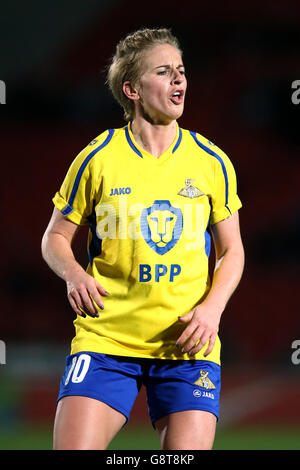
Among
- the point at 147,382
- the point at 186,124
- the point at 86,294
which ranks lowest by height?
the point at 147,382

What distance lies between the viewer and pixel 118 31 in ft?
35.1

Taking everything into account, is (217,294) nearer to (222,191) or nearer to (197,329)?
(197,329)

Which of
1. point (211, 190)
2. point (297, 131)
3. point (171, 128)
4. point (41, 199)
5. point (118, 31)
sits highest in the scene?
point (118, 31)

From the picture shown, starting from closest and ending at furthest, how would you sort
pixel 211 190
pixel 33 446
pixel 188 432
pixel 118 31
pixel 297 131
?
pixel 188 432, pixel 211 190, pixel 33 446, pixel 297 131, pixel 118 31

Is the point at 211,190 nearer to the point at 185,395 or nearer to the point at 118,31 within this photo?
the point at 185,395

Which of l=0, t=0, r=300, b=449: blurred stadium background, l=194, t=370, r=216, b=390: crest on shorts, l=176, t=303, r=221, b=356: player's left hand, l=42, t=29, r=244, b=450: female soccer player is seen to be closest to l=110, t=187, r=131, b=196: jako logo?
l=42, t=29, r=244, b=450: female soccer player

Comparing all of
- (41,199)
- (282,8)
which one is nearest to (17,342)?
(41,199)

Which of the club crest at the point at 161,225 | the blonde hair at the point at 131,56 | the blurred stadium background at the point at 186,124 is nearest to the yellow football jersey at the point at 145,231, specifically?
the club crest at the point at 161,225

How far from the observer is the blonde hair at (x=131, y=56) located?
2674 mm

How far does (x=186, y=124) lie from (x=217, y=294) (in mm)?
7679

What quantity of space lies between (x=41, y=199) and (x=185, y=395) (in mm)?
8292

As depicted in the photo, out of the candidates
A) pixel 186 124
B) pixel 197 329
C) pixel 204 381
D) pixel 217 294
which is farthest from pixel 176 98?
pixel 186 124

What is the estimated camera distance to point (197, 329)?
7.70 ft

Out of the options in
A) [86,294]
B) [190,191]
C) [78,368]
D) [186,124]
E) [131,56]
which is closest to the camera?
[86,294]
